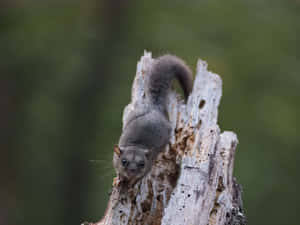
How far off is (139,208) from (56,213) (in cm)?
720

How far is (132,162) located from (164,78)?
151cm

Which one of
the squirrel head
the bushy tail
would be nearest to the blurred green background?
the bushy tail

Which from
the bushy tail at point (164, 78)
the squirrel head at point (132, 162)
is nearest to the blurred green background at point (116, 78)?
the bushy tail at point (164, 78)

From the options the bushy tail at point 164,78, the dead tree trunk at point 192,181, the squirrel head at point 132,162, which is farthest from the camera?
the bushy tail at point 164,78

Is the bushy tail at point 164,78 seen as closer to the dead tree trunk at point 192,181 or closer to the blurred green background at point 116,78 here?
the dead tree trunk at point 192,181

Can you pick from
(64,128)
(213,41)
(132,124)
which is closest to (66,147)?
(64,128)

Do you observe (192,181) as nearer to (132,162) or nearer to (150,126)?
(132,162)

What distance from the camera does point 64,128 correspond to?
11109 millimetres

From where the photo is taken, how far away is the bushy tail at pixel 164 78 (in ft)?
20.2

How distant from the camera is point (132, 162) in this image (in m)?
5.30

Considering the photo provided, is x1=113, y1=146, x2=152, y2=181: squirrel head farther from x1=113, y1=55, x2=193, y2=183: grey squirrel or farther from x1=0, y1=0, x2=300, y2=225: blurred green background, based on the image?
x1=0, y1=0, x2=300, y2=225: blurred green background

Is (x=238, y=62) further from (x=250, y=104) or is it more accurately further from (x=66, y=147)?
(x=66, y=147)

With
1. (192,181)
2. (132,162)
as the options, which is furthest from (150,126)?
(192,181)

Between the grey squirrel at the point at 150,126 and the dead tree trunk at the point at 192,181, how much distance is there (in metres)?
0.11
